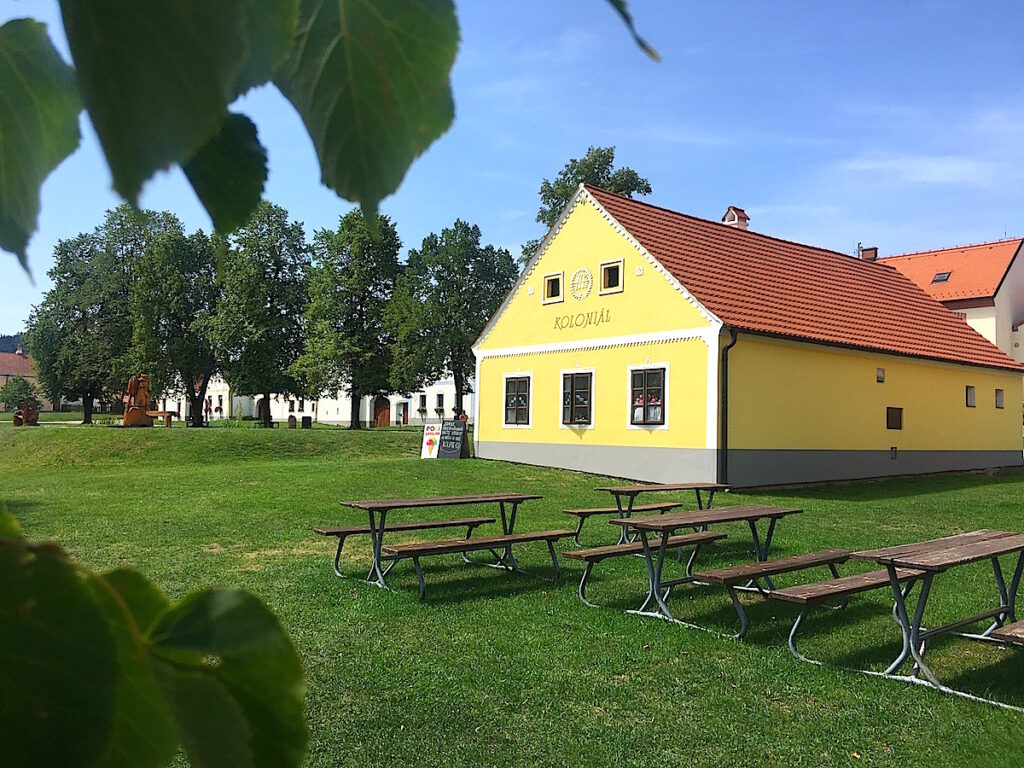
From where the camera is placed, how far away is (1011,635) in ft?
16.1

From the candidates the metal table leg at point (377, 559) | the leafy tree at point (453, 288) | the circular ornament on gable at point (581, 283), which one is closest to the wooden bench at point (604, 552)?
the metal table leg at point (377, 559)

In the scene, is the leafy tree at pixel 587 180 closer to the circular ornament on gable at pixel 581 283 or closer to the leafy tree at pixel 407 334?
the leafy tree at pixel 407 334

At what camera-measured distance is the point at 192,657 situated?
34cm

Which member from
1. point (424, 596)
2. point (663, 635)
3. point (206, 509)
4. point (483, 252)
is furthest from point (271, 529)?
point (483, 252)

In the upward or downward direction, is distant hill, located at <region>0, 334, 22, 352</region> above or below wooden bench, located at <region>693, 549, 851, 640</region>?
above

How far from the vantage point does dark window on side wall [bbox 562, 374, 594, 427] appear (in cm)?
1911

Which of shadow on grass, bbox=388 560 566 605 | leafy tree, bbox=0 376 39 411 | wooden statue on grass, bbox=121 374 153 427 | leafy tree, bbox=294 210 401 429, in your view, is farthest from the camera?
leafy tree, bbox=294 210 401 429

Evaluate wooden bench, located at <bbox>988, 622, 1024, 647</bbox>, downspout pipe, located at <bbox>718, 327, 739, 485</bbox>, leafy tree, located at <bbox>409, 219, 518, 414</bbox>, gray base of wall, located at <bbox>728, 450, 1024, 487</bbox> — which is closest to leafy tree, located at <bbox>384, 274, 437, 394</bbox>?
leafy tree, located at <bbox>409, 219, 518, 414</bbox>

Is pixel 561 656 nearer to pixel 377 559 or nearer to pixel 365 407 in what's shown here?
pixel 377 559

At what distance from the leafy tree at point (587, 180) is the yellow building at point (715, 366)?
15125 millimetres

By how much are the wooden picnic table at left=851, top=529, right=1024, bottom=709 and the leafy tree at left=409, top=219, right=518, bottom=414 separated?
3277cm

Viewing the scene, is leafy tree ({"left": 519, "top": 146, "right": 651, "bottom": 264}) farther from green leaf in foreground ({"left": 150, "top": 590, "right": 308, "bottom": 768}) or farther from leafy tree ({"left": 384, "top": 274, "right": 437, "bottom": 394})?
green leaf in foreground ({"left": 150, "top": 590, "right": 308, "bottom": 768})

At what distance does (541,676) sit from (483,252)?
116 ft

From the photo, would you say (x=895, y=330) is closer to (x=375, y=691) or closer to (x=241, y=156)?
(x=375, y=691)
